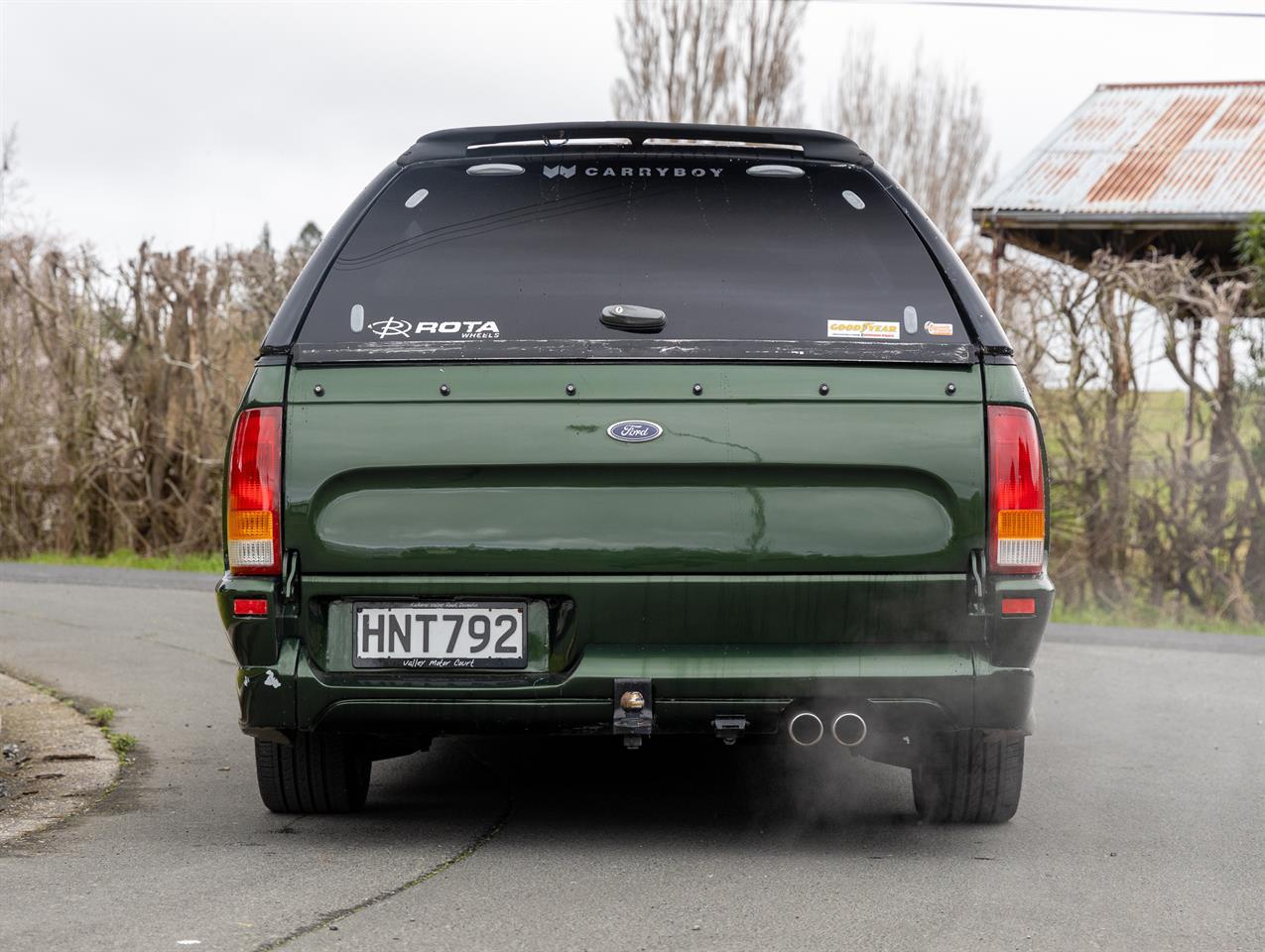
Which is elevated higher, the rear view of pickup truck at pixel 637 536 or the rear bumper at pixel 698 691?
the rear view of pickup truck at pixel 637 536

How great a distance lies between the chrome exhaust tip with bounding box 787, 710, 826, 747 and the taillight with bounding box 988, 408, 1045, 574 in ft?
1.97

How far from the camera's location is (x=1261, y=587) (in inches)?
459

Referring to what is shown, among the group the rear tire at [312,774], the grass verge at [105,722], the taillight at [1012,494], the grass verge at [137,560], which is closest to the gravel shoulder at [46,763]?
the grass verge at [105,722]

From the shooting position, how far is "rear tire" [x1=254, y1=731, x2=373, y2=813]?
186 inches

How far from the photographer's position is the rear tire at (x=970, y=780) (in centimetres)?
465

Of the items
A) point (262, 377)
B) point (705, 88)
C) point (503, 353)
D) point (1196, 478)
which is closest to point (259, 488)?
point (262, 377)

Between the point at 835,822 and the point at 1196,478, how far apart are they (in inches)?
301

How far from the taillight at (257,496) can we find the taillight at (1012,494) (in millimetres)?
1813

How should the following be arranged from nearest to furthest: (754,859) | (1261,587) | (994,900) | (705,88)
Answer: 1. (994,900)
2. (754,859)
3. (1261,587)
4. (705,88)

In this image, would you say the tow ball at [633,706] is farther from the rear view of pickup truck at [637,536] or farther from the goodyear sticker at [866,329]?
the goodyear sticker at [866,329]

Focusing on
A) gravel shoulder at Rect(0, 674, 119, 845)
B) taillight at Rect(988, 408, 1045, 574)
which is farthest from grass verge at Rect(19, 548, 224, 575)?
taillight at Rect(988, 408, 1045, 574)

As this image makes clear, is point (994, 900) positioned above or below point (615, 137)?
below

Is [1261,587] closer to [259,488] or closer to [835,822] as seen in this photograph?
[835,822]

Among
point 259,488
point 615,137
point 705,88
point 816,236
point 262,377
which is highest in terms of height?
point 705,88
